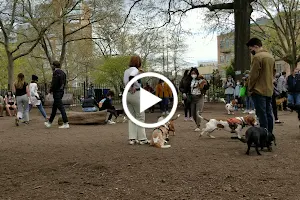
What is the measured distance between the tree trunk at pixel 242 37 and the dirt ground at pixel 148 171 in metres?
12.9

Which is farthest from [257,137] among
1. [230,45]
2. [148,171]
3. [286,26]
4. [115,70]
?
[230,45]

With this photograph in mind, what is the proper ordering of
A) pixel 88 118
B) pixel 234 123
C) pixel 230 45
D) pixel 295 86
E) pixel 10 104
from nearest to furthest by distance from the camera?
1. pixel 234 123
2. pixel 88 118
3. pixel 295 86
4. pixel 10 104
5. pixel 230 45

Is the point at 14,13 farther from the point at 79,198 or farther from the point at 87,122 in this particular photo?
the point at 79,198

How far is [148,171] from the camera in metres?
5.72

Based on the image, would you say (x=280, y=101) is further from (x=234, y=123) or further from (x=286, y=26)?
(x=286, y=26)

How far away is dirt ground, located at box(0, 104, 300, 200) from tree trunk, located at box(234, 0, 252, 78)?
42.5ft

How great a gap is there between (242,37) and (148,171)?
17.0 m

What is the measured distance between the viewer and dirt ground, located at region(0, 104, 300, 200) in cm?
471

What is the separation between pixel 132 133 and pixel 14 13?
2454 centimetres

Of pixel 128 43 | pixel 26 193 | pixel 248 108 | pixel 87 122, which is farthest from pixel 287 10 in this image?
pixel 26 193

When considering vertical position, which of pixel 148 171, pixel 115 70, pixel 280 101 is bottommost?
pixel 148 171

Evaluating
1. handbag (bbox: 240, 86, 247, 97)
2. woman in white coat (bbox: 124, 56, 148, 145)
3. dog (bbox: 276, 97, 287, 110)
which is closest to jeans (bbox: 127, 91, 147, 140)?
woman in white coat (bbox: 124, 56, 148, 145)

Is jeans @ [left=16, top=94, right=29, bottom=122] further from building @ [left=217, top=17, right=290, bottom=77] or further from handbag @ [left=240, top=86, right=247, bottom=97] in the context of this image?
building @ [left=217, top=17, right=290, bottom=77]

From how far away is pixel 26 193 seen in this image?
4.78 metres
